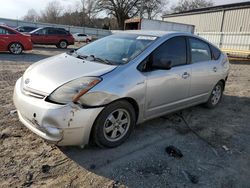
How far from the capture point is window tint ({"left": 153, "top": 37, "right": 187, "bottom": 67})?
4.05 metres

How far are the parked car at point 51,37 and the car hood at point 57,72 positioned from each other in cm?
1678

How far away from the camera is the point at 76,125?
3.06 meters

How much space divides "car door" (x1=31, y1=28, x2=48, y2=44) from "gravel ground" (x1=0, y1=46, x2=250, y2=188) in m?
16.0

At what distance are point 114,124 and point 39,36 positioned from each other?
17.7 m

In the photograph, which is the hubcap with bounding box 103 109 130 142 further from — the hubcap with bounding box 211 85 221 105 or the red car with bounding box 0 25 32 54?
the red car with bounding box 0 25 32 54

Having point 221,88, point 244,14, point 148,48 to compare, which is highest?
point 244,14

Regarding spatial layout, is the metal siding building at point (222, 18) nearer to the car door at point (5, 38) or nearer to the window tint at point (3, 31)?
the car door at point (5, 38)

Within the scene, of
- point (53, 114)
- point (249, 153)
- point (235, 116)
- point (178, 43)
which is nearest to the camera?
point (53, 114)

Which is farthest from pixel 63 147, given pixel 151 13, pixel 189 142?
pixel 151 13

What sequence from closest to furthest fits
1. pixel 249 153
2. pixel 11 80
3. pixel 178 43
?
pixel 249 153 → pixel 178 43 → pixel 11 80

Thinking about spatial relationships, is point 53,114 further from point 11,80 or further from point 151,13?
point 151,13

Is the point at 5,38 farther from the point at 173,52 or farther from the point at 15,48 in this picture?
the point at 173,52

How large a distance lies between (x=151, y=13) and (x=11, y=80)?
53.3 m

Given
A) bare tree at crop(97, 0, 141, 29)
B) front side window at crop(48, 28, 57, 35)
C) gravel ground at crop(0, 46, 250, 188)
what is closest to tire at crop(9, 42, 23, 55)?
front side window at crop(48, 28, 57, 35)
